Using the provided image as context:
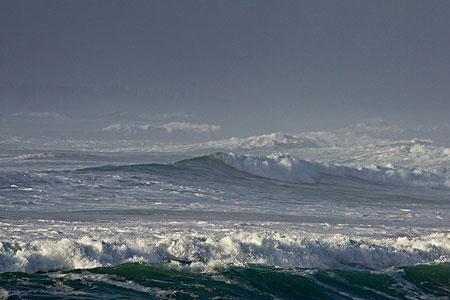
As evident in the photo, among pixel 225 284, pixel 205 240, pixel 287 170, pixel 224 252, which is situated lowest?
pixel 225 284

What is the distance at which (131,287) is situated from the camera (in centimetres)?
1568

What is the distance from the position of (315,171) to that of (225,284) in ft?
115

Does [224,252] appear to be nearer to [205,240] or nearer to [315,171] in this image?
[205,240]

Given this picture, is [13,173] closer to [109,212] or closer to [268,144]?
[109,212]

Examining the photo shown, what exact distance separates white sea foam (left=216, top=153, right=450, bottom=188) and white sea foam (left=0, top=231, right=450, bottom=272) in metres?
25.2

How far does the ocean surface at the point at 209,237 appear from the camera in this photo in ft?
53.5

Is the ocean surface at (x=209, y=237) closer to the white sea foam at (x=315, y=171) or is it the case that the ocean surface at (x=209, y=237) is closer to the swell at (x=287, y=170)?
the swell at (x=287, y=170)

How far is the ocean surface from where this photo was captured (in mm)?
16312

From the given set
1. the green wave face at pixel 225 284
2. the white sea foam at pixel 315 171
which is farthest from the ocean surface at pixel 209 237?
the white sea foam at pixel 315 171

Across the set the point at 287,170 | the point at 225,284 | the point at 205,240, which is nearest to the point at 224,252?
the point at 205,240

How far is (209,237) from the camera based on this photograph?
19.9m

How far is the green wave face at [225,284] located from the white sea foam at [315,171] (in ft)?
92.2

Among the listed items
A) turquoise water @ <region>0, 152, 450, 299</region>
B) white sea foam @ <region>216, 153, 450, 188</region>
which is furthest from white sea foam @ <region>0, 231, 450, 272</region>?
white sea foam @ <region>216, 153, 450, 188</region>

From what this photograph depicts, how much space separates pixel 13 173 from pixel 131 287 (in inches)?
856
